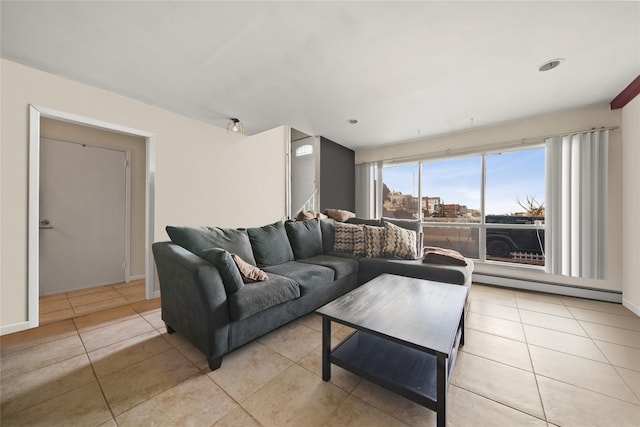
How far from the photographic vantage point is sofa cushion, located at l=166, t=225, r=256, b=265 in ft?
6.75

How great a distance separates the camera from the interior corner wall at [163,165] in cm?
205

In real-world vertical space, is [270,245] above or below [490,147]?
below

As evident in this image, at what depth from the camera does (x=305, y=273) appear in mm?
2258

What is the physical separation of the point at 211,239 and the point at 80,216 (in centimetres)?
244

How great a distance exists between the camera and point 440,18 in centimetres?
153

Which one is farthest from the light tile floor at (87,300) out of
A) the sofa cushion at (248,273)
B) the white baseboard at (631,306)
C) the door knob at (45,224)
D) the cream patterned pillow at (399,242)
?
the white baseboard at (631,306)

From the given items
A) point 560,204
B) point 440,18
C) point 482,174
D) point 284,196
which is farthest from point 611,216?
point 284,196

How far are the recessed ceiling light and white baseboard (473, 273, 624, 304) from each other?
267 cm

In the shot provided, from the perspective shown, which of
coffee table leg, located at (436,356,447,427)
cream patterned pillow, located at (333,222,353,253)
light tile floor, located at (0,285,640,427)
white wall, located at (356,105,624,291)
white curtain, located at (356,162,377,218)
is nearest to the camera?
coffee table leg, located at (436,356,447,427)

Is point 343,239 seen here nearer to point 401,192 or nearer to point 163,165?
point 401,192

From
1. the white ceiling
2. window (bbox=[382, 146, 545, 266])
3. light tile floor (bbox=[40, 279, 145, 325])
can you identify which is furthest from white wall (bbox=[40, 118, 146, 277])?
window (bbox=[382, 146, 545, 266])

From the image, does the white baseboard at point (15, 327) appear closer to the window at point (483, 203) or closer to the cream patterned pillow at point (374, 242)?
the cream patterned pillow at point (374, 242)

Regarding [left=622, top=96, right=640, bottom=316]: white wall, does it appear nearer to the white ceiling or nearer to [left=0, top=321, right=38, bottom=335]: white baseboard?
the white ceiling

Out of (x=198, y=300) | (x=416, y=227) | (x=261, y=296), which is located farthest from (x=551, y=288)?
(x=198, y=300)
